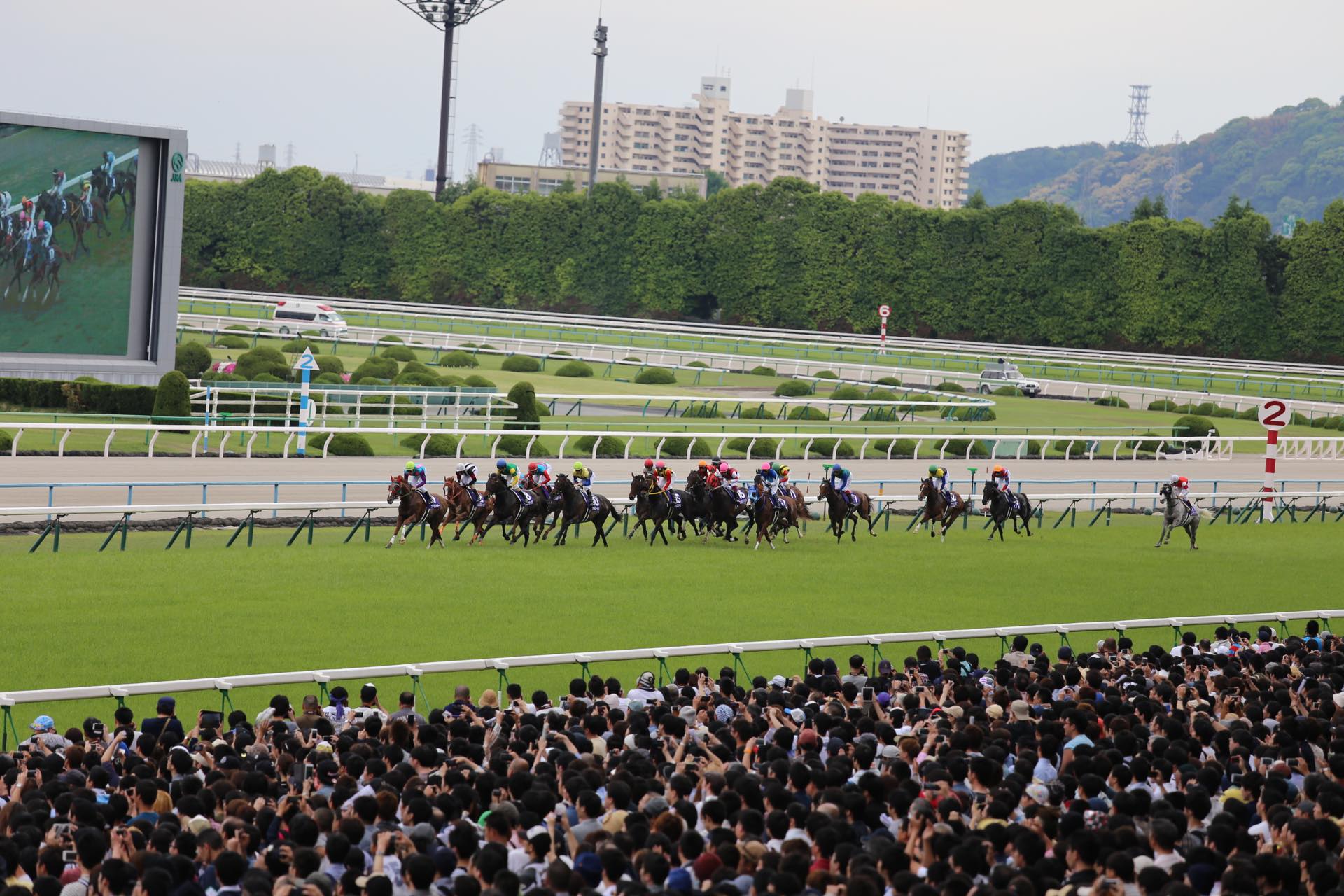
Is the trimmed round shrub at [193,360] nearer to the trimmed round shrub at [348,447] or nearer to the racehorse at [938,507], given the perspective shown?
the trimmed round shrub at [348,447]

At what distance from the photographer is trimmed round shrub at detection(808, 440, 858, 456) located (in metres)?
26.1

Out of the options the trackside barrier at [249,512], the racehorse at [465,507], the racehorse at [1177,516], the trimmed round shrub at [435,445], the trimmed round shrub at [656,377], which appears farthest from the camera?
the trimmed round shrub at [656,377]

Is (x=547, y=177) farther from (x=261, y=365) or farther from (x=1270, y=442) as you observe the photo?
(x=1270, y=442)

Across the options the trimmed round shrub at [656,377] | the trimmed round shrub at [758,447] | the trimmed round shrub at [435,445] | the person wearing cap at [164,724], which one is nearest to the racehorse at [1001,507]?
the trimmed round shrub at [758,447]

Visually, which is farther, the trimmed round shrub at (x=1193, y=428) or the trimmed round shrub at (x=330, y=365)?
the trimmed round shrub at (x=330, y=365)

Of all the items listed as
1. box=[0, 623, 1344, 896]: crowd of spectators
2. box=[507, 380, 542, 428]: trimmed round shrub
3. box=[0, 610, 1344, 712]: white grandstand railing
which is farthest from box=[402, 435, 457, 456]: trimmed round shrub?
box=[0, 623, 1344, 896]: crowd of spectators

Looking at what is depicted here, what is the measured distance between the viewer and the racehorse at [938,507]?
717 inches

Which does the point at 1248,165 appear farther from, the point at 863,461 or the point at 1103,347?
the point at 863,461

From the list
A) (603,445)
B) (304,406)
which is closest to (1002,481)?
(603,445)

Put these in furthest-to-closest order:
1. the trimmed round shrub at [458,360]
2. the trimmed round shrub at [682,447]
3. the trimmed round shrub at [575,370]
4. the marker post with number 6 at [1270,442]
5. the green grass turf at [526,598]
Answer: the trimmed round shrub at [575,370] → the trimmed round shrub at [458,360] → the trimmed round shrub at [682,447] → the marker post with number 6 at [1270,442] → the green grass turf at [526,598]

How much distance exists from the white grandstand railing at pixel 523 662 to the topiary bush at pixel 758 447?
12.9 m

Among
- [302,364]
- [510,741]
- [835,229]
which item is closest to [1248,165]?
[835,229]

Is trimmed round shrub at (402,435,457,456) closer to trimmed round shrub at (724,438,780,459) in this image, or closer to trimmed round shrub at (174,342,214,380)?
trimmed round shrub at (724,438,780,459)

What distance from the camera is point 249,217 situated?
56.7 meters
